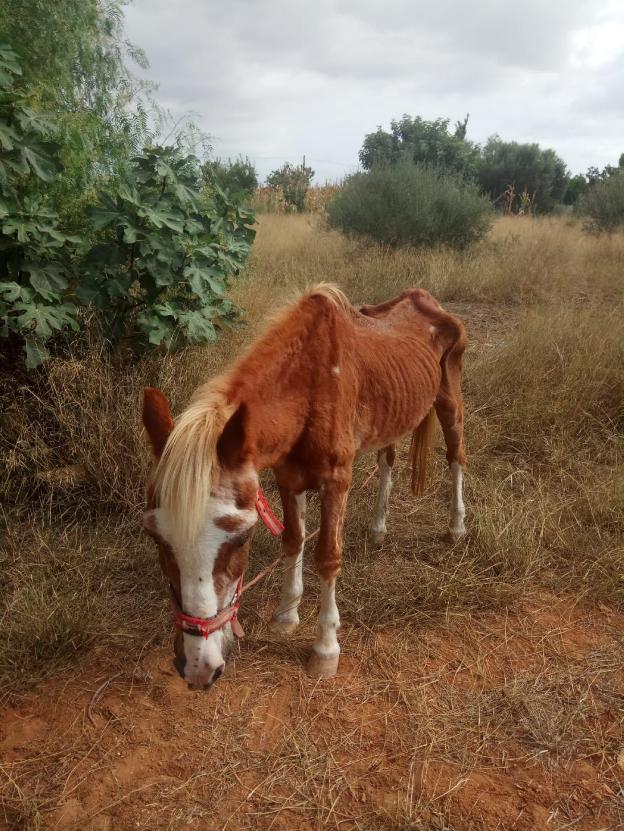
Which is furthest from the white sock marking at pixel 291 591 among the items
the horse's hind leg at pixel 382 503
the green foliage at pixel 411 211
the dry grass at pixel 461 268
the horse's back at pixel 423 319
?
the green foliage at pixel 411 211

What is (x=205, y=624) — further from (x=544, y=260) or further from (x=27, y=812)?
(x=544, y=260)

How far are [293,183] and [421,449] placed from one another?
57.0ft

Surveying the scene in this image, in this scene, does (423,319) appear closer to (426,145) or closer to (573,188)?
(426,145)

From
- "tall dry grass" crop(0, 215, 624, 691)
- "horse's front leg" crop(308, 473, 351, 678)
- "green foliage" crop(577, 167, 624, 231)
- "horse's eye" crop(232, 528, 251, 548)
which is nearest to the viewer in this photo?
"horse's eye" crop(232, 528, 251, 548)

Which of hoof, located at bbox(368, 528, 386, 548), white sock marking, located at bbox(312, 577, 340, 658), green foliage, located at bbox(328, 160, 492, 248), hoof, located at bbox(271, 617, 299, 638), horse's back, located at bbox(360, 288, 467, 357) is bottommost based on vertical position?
hoof, located at bbox(271, 617, 299, 638)

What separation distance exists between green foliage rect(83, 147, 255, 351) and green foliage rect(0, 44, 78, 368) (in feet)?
0.73

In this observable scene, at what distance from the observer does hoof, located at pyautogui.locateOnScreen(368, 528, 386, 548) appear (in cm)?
349

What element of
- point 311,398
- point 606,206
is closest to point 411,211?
point 606,206

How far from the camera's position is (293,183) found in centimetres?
1875

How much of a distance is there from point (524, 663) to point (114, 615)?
6.76ft

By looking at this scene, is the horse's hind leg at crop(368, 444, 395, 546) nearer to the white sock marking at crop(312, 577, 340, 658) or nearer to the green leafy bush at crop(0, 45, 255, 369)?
the white sock marking at crop(312, 577, 340, 658)

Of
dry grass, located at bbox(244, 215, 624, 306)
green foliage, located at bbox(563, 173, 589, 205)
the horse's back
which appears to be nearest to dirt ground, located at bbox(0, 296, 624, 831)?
the horse's back

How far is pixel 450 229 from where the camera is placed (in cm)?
1023

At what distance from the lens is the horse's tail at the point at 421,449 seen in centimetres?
362
